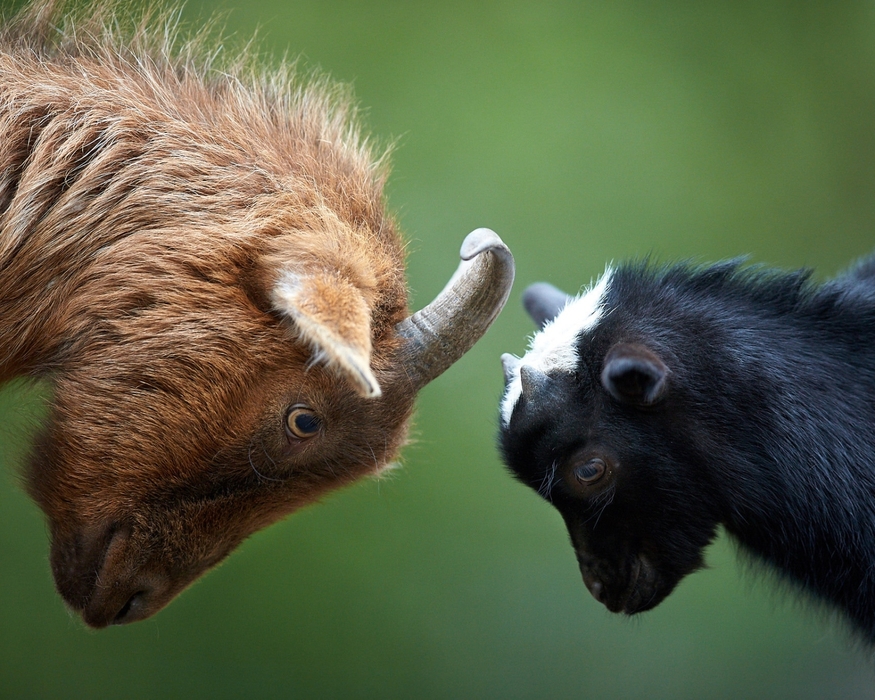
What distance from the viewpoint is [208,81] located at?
2.43 m

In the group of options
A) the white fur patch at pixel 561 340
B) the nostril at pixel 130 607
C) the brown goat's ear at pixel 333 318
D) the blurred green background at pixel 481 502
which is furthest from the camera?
the blurred green background at pixel 481 502

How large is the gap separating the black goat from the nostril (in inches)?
41.3

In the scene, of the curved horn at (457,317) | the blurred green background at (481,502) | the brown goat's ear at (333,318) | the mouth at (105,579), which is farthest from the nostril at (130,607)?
the blurred green background at (481,502)

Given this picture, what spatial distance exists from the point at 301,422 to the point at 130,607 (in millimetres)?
674

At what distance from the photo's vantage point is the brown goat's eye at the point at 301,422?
2104 millimetres

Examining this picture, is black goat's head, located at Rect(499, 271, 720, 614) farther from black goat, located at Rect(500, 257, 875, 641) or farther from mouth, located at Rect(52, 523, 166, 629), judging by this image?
mouth, located at Rect(52, 523, 166, 629)

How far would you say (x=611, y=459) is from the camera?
2.19m

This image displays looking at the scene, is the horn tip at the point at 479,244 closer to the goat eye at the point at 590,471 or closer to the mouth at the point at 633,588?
the goat eye at the point at 590,471

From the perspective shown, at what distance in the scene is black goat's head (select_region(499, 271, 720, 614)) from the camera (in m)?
2.20

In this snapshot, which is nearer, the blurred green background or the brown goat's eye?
the brown goat's eye

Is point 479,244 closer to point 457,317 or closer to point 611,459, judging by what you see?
point 457,317

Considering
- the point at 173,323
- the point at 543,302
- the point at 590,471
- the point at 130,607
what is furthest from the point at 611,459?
the point at 130,607

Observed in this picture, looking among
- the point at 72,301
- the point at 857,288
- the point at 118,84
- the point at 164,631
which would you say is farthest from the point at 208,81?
the point at 164,631

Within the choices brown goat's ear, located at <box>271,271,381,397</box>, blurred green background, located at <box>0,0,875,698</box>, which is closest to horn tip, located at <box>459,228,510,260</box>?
brown goat's ear, located at <box>271,271,381,397</box>
